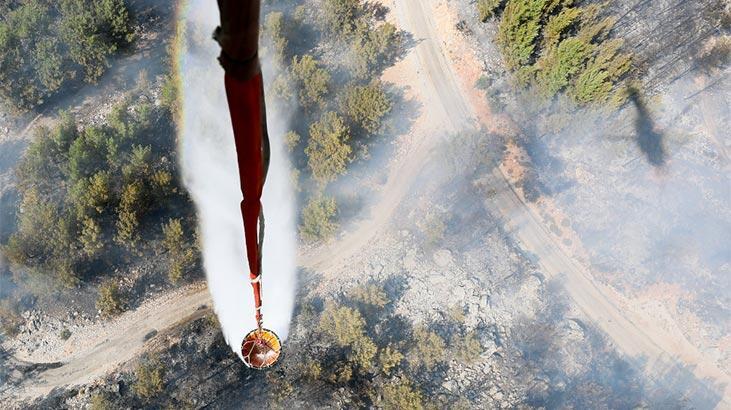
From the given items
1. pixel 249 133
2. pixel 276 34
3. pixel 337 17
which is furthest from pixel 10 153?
pixel 249 133

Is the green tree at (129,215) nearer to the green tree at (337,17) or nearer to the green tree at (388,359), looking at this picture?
the green tree at (388,359)

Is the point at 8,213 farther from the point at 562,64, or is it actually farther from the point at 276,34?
the point at 562,64

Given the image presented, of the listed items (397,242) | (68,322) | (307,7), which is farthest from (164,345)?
(307,7)

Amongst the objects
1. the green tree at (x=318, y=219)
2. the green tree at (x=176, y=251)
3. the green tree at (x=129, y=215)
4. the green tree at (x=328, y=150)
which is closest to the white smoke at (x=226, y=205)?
the green tree at (x=318, y=219)

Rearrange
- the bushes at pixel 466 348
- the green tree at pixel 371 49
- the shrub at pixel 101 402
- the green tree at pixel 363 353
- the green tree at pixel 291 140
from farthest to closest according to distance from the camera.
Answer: the green tree at pixel 371 49, the green tree at pixel 291 140, the bushes at pixel 466 348, the green tree at pixel 363 353, the shrub at pixel 101 402

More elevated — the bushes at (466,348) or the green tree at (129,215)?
the green tree at (129,215)

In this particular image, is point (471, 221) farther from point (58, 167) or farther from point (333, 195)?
point (58, 167)
